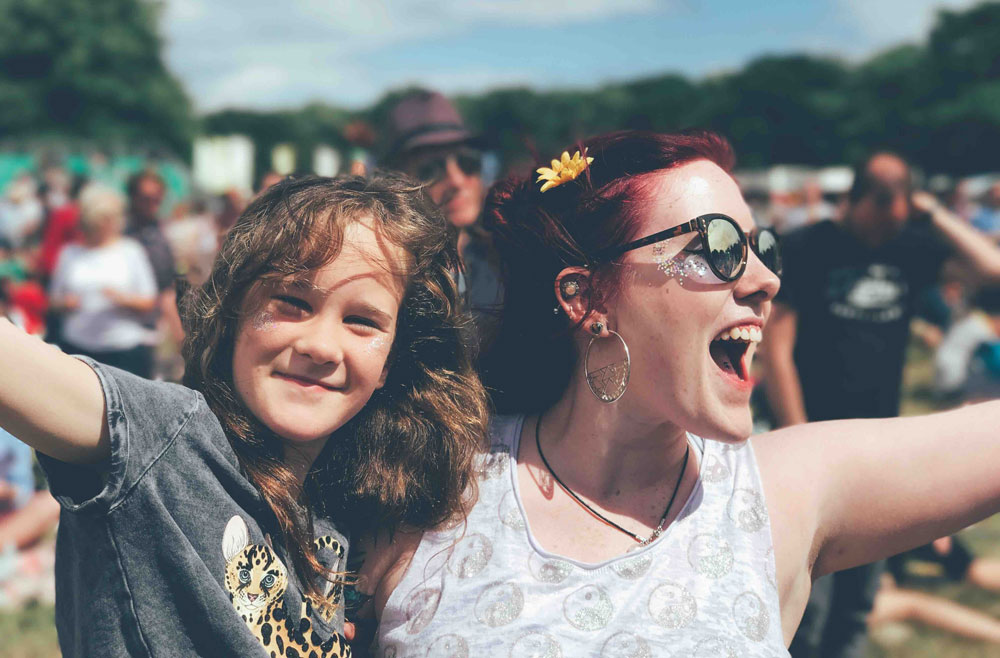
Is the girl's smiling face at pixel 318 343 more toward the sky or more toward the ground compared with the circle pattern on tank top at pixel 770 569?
more toward the sky

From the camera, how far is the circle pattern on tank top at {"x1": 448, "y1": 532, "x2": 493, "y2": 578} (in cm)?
176

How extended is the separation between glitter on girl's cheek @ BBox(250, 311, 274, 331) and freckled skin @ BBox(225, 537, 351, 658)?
1.29 ft

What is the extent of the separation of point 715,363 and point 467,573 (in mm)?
611

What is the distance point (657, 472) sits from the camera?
1928 mm

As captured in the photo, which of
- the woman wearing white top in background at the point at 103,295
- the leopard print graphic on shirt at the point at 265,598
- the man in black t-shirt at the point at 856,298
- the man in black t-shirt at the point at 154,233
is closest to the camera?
the leopard print graphic on shirt at the point at 265,598

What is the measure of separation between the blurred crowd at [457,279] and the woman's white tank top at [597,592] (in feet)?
1.92

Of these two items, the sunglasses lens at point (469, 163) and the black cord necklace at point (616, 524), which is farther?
the sunglasses lens at point (469, 163)

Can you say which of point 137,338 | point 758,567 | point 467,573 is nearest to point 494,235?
point 467,573

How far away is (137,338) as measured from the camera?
639 centimetres

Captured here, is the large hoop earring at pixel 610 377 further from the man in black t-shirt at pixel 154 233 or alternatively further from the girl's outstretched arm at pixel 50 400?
the man in black t-shirt at pixel 154 233

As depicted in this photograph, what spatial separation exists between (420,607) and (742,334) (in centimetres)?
79

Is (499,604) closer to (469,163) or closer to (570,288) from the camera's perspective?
(570,288)

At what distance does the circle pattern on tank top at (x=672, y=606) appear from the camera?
166cm

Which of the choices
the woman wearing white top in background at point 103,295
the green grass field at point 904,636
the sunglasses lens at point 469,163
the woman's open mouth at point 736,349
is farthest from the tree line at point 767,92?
the woman's open mouth at point 736,349
